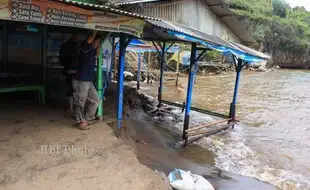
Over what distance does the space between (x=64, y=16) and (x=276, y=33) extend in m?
43.6

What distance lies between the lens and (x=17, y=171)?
3689 millimetres

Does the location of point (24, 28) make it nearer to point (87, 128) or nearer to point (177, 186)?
point (87, 128)

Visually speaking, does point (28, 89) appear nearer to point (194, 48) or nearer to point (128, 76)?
point (194, 48)

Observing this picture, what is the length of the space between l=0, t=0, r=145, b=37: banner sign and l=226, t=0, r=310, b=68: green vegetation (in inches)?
1441

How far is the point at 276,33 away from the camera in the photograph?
42.6 metres

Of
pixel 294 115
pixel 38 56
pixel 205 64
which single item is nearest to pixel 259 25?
pixel 205 64

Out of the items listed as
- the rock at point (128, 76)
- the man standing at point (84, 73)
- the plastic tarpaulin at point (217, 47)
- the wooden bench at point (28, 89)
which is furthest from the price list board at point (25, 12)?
the rock at point (128, 76)

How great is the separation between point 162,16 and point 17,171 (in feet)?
18.2

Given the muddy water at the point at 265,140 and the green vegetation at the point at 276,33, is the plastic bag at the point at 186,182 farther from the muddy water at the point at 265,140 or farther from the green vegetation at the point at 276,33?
the green vegetation at the point at 276,33

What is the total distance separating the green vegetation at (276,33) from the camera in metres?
40.0

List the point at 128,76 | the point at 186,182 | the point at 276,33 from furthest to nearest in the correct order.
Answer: the point at 276,33, the point at 128,76, the point at 186,182

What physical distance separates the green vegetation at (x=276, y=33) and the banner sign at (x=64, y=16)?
36.6 m

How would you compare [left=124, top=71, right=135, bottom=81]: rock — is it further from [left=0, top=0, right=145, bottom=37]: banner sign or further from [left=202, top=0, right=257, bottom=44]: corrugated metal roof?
[left=0, top=0, right=145, bottom=37]: banner sign

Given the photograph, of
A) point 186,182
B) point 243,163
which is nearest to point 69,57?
point 186,182
